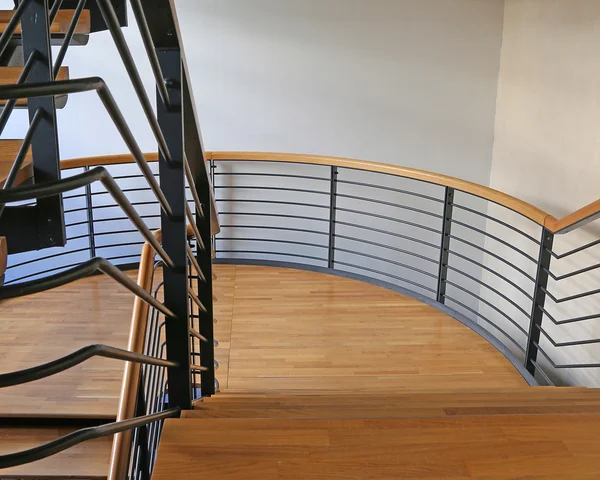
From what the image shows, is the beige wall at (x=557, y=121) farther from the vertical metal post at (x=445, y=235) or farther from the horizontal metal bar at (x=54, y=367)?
the horizontal metal bar at (x=54, y=367)

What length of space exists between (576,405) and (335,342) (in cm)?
163

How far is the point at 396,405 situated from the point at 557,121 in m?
2.68

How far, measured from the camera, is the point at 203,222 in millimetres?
1698

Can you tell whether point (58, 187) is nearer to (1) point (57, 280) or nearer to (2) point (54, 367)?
(1) point (57, 280)

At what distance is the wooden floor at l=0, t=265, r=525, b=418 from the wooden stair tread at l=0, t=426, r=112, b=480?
0.10 meters

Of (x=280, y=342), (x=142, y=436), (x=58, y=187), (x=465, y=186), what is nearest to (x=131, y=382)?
(x=142, y=436)

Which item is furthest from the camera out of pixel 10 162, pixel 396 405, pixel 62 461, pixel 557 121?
pixel 557 121

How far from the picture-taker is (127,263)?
14.9ft

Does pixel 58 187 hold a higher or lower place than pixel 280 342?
higher

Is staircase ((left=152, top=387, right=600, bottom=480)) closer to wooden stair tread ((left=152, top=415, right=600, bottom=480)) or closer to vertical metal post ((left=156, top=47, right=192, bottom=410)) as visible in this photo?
wooden stair tread ((left=152, top=415, right=600, bottom=480))

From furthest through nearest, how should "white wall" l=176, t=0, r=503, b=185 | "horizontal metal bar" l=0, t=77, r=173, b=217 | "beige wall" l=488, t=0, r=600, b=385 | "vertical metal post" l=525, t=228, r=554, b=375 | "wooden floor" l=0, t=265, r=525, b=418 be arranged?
"white wall" l=176, t=0, r=503, b=185, "beige wall" l=488, t=0, r=600, b=385, "vertical metal post" l=525, t=228, r=554, b=375, "wooden floor" l=0, t=265, r=525, b=418, "horizontal metal bar" l=0, t=77, r=173, b=217

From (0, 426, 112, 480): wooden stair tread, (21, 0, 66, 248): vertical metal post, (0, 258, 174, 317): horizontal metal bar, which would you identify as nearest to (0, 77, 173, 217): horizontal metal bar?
(0, 258, 174, 317): horizontal metal bar

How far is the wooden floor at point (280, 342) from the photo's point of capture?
8.98 feet

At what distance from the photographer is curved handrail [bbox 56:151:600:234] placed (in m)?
2.63
